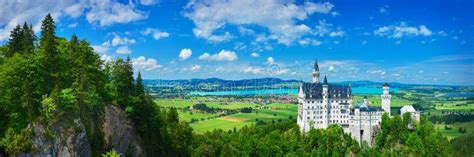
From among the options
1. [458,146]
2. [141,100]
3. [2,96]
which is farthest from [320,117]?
[2,96]

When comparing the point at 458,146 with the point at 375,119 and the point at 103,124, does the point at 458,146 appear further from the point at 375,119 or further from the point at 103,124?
the point at 103,124

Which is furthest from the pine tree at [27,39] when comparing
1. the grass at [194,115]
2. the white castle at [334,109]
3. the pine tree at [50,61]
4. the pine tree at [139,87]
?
the grass at [194,115]

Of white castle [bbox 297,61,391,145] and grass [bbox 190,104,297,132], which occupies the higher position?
white castle [bbox 297,61,391,145]

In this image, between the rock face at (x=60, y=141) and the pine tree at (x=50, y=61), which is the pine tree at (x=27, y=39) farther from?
the rock face at (x=60, y=141)

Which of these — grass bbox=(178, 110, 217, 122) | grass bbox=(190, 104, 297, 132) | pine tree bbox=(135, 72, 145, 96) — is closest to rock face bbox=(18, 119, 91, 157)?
pine tree bbox=(135, 72, 145, 96)

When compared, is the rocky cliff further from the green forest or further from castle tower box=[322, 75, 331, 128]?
castle tower box=[322, 75, 331, 128]
